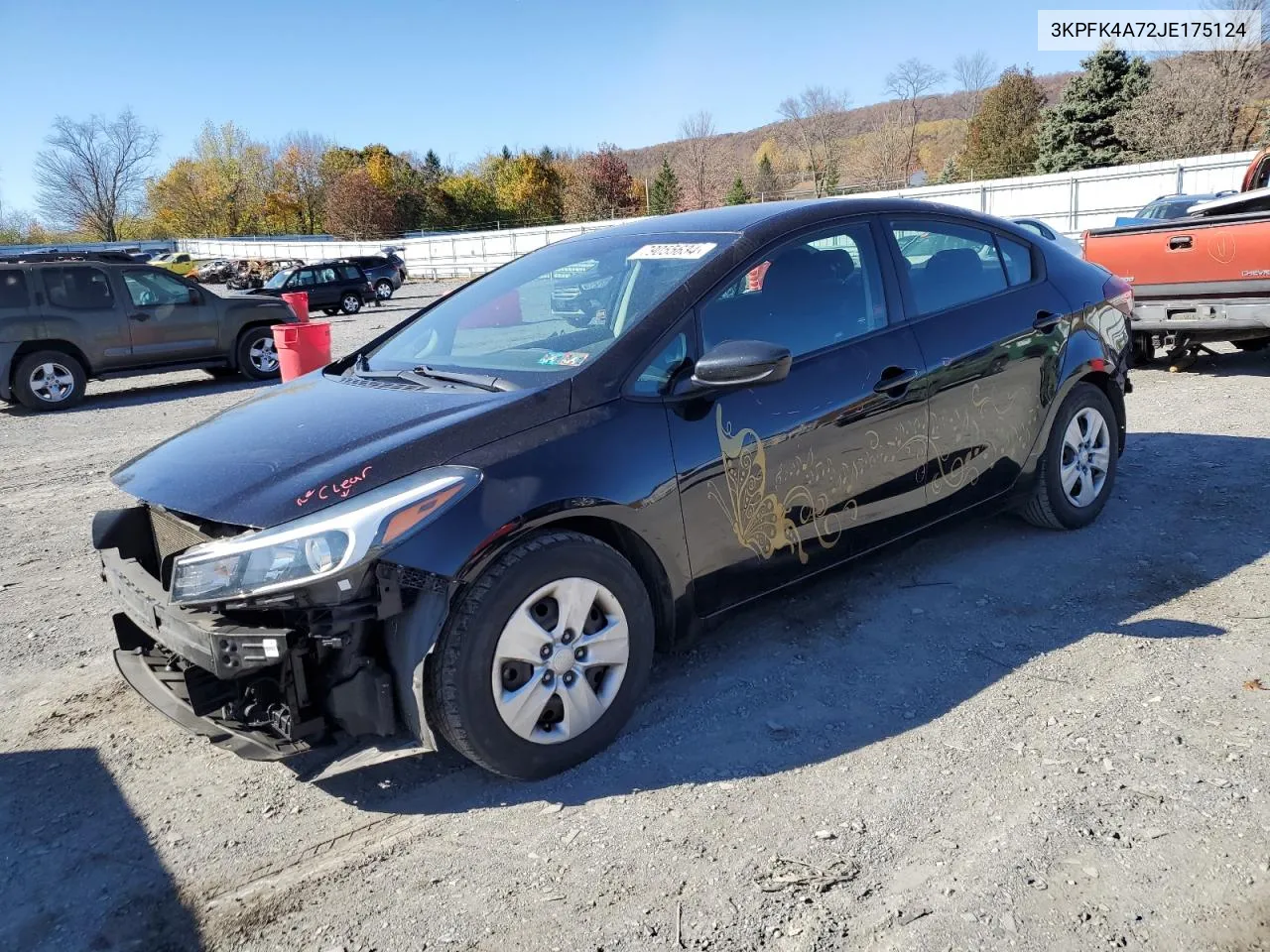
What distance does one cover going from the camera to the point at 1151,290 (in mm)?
8594

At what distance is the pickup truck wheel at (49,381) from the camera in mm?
11742

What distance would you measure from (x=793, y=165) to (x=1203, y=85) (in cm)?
5231

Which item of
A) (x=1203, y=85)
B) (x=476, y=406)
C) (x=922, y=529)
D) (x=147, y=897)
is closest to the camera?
(x=147, y=897)

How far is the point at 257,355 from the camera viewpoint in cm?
1382

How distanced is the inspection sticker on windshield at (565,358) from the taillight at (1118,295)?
10.3 feet

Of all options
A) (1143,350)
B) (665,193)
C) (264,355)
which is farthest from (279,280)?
(665,193)

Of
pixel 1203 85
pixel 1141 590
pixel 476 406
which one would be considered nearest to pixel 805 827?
pixel 476 406

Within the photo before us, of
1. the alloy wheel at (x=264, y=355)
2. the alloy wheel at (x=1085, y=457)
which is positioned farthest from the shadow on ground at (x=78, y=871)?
the alloy wheel at (x=264, y=355)

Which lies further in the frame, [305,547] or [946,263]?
[946,263]

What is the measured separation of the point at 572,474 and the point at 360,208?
236 ft

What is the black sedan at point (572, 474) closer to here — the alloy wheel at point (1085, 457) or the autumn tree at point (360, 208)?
the alloy wheel at point (1085, 457)

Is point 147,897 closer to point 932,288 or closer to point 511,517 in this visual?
point 511,517

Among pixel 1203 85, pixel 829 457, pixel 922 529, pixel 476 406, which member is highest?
pixel 1203 85

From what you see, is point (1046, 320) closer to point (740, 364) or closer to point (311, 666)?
point (740, 364)
